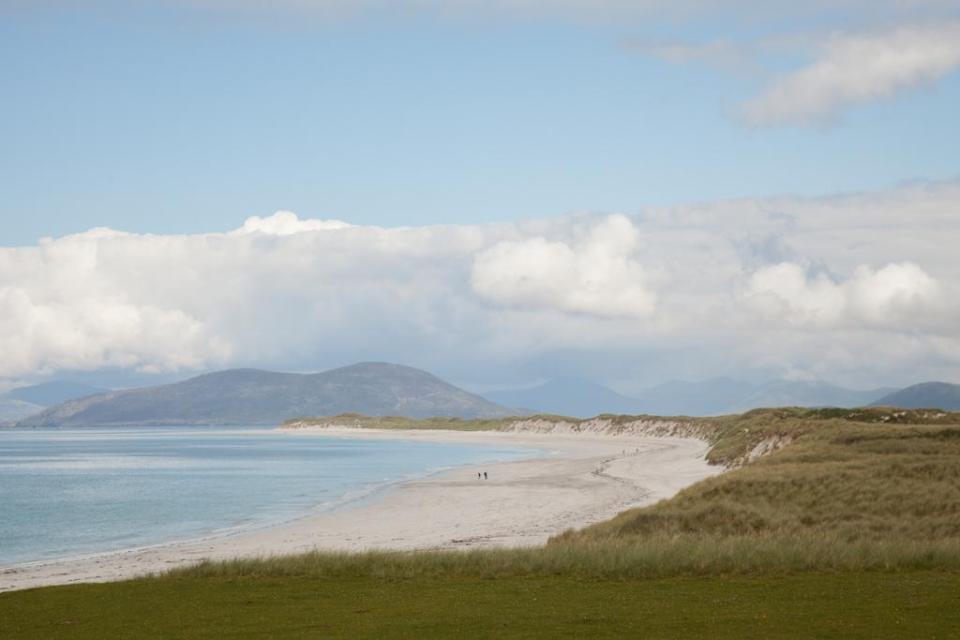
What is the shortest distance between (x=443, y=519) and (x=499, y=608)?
30825 millimetres

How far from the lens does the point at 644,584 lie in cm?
2725

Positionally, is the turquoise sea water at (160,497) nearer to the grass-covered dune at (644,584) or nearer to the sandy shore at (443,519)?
the sandy shore at (443,519)

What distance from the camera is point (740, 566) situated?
2920 cm

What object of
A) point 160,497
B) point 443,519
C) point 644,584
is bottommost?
point 160,497

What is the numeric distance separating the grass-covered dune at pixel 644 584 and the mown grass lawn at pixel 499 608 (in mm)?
53

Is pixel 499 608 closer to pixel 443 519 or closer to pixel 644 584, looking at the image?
pixel 644 584

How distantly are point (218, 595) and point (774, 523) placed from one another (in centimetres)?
2234

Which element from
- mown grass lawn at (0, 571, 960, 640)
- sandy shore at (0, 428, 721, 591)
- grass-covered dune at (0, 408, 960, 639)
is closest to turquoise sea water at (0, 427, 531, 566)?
sandy shore at (0, 428, 721, 591)

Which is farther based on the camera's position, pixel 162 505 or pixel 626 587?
pixel 162 505

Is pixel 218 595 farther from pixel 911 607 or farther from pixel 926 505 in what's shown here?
pixel 926 505

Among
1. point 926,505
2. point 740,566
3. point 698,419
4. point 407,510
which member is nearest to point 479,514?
point 407,510

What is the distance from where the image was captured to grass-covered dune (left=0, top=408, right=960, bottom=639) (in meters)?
21.5

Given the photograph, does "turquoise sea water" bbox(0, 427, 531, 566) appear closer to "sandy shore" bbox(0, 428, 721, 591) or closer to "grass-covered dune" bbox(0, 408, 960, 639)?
"sandy shore" bbox(0, 428, 721, 591)

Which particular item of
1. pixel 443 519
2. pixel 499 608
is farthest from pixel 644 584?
pixel 443 519
